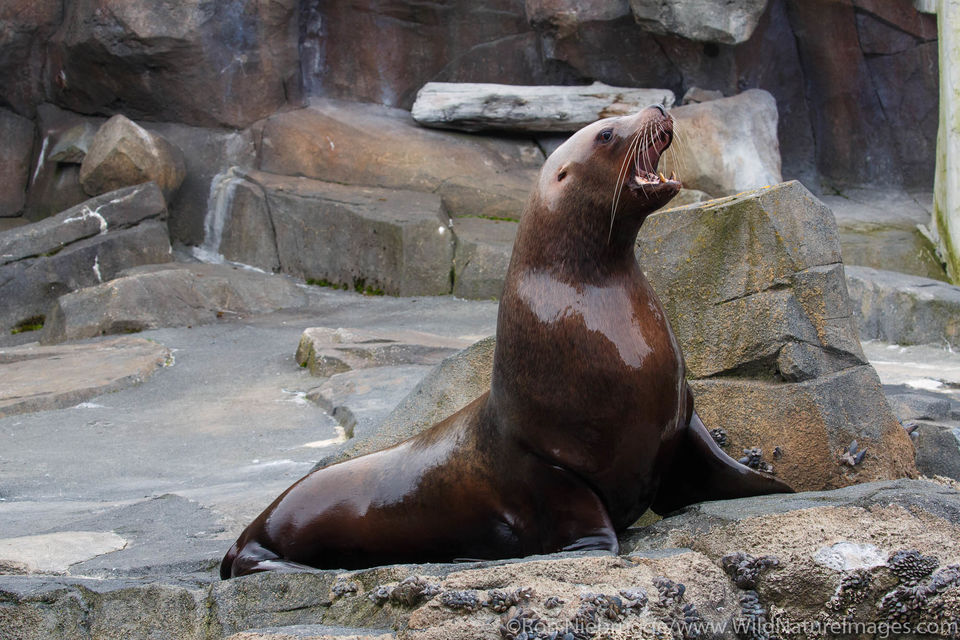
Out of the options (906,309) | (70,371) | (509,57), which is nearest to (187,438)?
(70,371)

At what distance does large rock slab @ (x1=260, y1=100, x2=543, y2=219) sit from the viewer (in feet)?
38.7

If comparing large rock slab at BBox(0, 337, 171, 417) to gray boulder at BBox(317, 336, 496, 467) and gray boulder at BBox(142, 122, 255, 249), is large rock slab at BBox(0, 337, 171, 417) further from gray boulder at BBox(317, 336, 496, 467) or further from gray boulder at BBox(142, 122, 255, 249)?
gray boulder at BBox(317, 336, 496, 467)

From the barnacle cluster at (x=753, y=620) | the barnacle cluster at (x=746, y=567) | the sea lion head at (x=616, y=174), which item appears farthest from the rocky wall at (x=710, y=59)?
the barnacle cluster at (x=753, y=620)

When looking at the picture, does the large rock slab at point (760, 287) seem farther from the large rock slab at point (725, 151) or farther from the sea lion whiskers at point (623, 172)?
the large rock slab at point (725, 151)

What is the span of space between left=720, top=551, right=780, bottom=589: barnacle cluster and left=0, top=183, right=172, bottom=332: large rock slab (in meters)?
9.47

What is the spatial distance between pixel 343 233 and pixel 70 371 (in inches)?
151

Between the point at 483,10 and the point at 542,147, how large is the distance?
6.63ft

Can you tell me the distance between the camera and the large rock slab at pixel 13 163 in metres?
12.4

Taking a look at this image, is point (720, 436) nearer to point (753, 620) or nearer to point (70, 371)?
point (753, 620)

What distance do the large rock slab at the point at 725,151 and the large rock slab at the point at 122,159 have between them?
5.78 m

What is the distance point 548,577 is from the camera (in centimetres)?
234

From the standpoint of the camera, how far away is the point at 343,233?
36.6ft

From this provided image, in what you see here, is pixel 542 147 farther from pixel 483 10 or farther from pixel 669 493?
pixel 669 493

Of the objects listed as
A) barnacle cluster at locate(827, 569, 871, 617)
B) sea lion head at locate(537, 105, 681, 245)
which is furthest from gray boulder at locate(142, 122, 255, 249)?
barnacle cluster at locate(827, 569, 871, 617)
